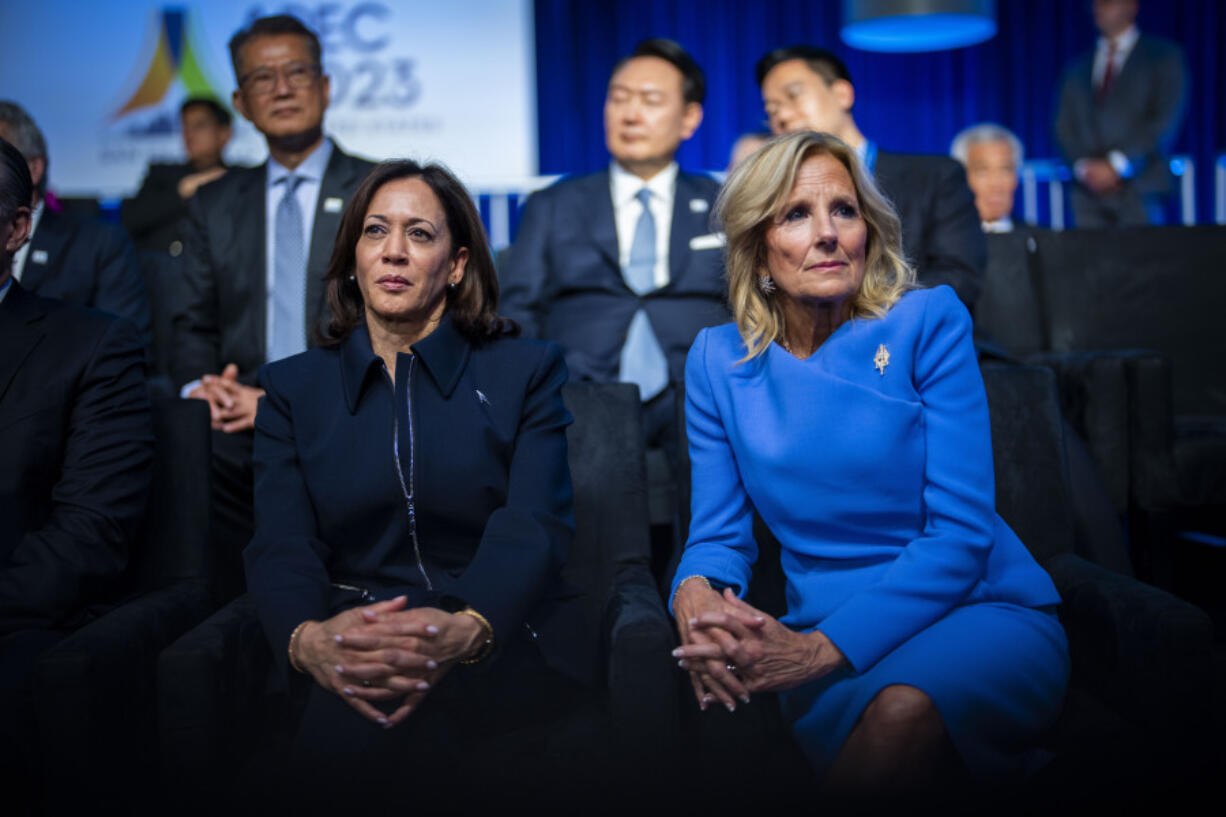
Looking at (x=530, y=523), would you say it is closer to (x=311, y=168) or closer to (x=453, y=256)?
A: (x=453, y=256)

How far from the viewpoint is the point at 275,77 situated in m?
3.16

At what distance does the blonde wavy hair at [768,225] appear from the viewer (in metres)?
1.80

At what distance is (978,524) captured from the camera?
163cm

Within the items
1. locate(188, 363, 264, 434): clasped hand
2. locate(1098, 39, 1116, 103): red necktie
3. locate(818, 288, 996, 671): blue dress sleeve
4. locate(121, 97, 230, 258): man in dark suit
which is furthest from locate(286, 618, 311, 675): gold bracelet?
locate(1098, 39, 1116, 103): red necktie

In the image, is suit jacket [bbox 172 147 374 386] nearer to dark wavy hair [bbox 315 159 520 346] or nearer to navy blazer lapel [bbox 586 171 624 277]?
navy blazer lapel [bbox 586 171 624 277]

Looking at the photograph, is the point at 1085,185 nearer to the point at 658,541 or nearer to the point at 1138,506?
the point at 1138,506

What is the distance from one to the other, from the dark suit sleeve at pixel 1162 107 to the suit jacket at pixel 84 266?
18.0 feet

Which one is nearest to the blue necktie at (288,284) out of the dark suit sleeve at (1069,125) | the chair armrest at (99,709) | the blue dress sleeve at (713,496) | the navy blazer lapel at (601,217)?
the navy blazer lapel at (601,217)

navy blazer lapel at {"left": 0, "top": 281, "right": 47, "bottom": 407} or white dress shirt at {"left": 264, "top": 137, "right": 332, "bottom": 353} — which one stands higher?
white dress shirt at {"left": 264, "top": 137, "right": 332, "bottom": 353}

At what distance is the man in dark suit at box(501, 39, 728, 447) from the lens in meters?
3.16

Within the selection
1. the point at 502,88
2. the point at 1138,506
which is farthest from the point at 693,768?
the point at 502,88

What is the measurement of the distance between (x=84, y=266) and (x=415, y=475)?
183 cm

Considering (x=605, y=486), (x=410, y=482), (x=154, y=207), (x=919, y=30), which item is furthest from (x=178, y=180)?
(x=410, y=482)

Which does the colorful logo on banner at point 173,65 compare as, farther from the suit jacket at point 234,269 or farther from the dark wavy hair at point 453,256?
the dark wavy hair at point 453,256
